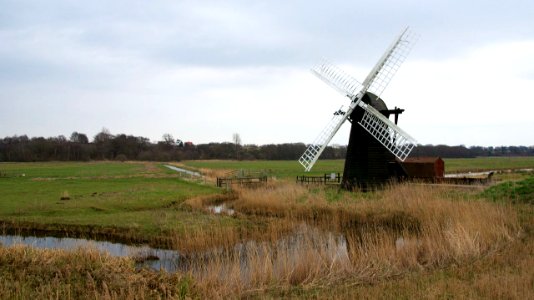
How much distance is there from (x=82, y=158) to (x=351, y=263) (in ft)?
425

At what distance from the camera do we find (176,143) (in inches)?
7323

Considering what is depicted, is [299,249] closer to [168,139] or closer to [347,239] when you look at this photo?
[347,239]

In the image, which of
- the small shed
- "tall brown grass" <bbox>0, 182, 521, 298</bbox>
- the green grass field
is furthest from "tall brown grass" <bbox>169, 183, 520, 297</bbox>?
the small shed

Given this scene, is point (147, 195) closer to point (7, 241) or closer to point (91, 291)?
point (7, 241)

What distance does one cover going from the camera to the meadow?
720 cm

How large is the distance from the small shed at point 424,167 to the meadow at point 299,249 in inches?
316

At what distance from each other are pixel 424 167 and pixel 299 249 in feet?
66.5

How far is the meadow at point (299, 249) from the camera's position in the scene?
23.6 ft

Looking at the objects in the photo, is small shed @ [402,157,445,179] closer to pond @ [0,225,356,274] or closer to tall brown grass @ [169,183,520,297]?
tall brown grass @ [169,183,520,297]

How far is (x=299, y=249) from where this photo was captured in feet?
35.7

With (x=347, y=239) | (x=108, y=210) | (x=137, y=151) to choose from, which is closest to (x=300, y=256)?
(x=347, y=239)

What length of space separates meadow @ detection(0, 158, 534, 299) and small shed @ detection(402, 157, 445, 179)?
26.4 ft

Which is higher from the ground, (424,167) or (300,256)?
(424,167)

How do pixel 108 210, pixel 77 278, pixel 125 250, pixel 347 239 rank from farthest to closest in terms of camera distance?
pixel 108 210 < pixel 347 239 < pixel 125 250 < pixel 77 278
